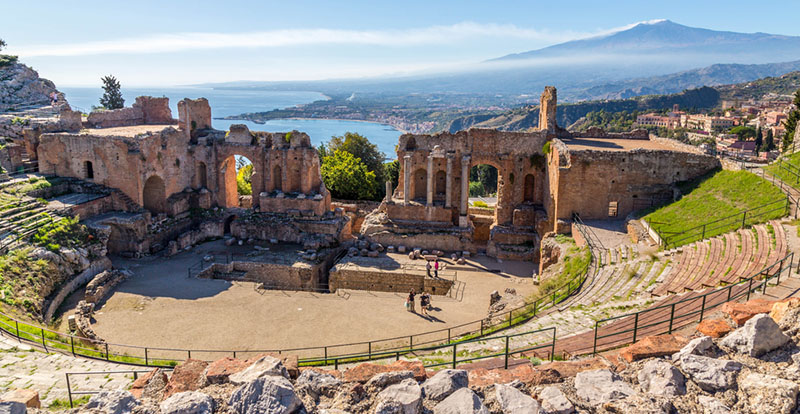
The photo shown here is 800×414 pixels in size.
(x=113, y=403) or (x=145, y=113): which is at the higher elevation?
(x=145, y=113)

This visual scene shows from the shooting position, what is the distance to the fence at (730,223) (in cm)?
1791

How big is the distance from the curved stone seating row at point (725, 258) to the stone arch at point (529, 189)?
1324 centimetres

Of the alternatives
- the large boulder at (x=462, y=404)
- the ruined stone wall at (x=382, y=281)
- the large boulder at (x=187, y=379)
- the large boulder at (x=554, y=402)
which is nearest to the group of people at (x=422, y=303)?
the ruined stone wall at (x=382, y=281)

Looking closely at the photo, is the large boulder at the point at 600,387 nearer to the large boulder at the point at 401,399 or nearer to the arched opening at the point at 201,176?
the large boulder at the point at 401,399

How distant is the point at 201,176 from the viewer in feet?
107

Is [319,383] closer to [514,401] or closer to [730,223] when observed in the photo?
[514,401]

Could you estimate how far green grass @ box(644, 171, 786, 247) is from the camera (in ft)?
61.6

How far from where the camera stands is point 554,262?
971 inches

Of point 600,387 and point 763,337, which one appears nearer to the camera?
point 600,387

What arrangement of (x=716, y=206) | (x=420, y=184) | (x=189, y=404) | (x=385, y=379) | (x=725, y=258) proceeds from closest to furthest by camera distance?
(x=189, y=404)
(x=385, y=379)
(x=725, y=258)
(x=716, y=206)
(x=420, y=184)

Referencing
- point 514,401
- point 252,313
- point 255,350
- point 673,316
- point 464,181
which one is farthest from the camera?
point 464,181

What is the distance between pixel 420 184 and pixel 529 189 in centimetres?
665

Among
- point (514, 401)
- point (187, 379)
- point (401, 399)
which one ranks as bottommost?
point (187, 379)

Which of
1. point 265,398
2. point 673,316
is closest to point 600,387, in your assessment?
point 265,398
